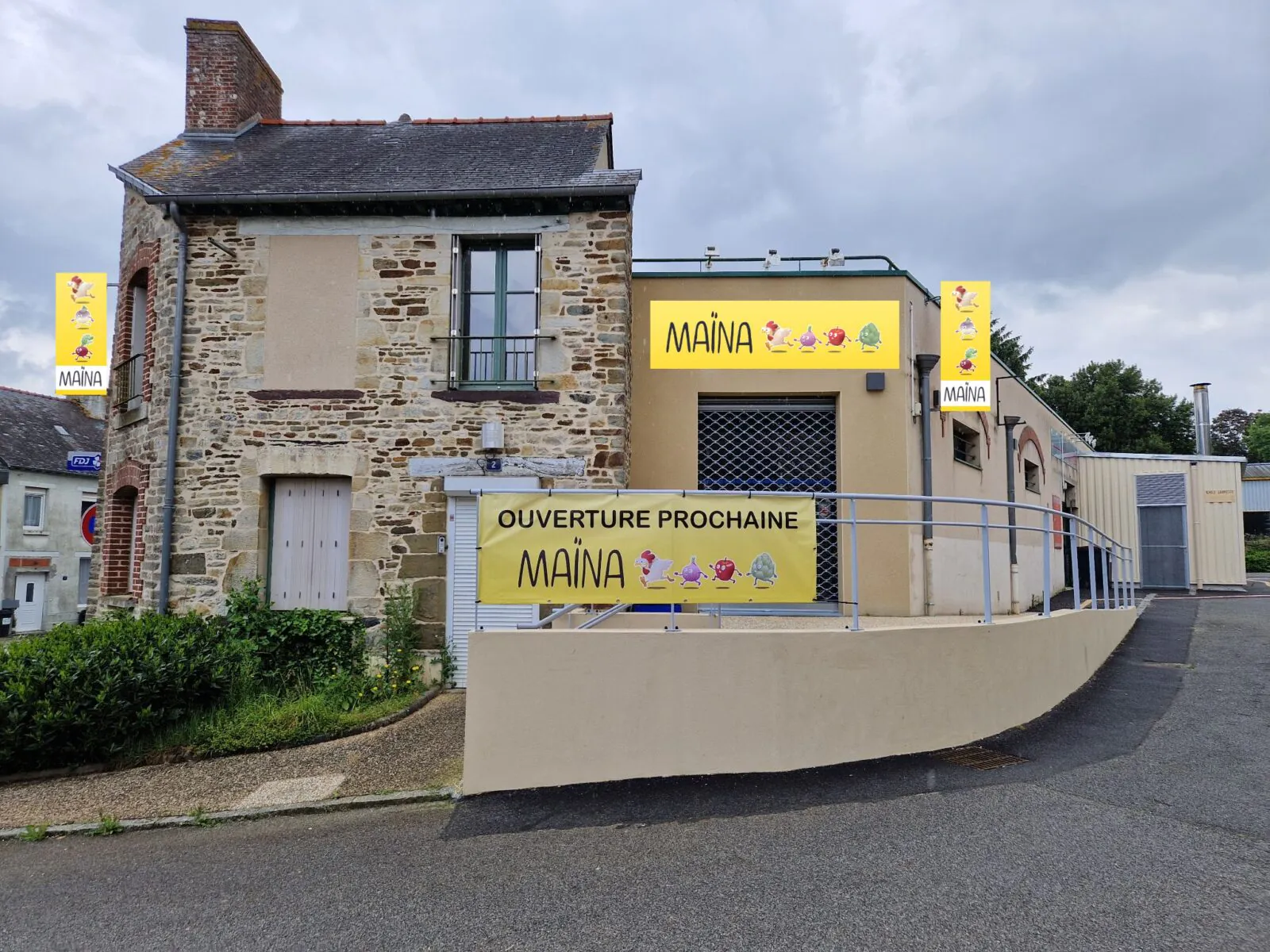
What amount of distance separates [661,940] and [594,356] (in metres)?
6.58

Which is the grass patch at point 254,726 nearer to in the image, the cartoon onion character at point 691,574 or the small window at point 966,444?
the cartoon onion character at point 691,574

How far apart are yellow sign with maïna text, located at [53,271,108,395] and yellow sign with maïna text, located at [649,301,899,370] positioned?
23.7ft

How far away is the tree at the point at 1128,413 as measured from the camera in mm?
34812

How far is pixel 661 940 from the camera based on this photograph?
10.5 feet

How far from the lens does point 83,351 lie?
10.7m

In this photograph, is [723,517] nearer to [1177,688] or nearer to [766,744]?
[766,744]

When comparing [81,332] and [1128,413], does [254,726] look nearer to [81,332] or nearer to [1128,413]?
[81,332]

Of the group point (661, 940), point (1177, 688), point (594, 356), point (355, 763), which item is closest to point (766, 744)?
point (661, 940)

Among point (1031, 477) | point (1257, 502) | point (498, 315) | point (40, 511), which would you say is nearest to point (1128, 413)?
point (1257, 502)

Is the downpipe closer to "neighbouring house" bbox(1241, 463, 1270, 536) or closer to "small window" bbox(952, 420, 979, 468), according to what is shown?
"small window" bbox(952, 420, 979, 468)

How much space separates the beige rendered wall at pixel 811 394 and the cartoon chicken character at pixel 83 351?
283 inches

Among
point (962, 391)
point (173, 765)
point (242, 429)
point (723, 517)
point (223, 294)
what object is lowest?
point (173, 765)

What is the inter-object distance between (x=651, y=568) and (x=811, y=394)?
5.44 m

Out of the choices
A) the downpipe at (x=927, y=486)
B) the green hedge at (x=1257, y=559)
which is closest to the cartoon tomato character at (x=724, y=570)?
the downpipe at (x=927, y=486)
